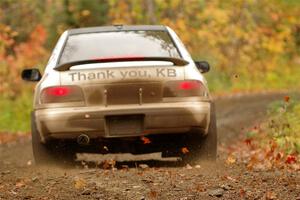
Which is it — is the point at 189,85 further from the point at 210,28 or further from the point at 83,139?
the point at 210,28

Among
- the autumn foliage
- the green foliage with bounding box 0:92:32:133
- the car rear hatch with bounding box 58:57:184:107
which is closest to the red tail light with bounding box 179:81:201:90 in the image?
the car rear hatch with bounding box 58:57:184:107

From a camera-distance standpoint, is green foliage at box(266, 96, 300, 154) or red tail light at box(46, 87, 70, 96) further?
green foliage at box(266, 96, 300, 154)

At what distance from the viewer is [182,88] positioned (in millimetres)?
7996

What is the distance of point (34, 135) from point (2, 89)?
1120 cm

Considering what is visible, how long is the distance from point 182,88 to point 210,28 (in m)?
21.6

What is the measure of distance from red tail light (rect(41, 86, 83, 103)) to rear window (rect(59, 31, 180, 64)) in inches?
18.9

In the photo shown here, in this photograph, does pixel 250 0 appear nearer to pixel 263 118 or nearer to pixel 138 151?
pixel 263 118

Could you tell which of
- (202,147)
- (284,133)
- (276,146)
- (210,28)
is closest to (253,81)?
(210,28)

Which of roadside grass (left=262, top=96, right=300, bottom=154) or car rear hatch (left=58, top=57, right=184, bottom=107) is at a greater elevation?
car rear hatch (left=58, top=57, right=184, bottom=107)

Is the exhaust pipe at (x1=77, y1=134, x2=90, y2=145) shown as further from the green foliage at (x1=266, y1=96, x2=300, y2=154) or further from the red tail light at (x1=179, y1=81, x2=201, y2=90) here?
the green foliage at (x1=266, y1=96, x2=300, y2=154)

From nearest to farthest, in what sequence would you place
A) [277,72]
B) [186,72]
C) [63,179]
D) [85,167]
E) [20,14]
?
[63,179], [186,72], [85,167], [20,14], [277,72]

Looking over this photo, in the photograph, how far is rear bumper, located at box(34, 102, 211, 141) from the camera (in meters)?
7.89

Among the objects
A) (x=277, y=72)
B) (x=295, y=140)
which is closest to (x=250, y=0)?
(x=277, y=72)

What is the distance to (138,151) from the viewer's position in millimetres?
8758
